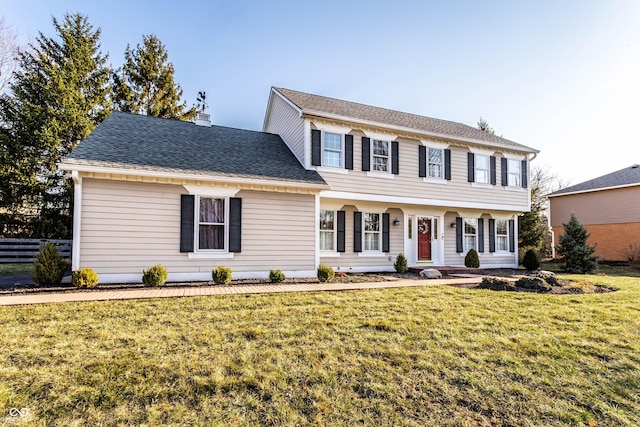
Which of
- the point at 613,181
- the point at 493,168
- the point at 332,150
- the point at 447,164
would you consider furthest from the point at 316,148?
the point at 613,181

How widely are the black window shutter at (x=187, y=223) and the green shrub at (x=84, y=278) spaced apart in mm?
2088

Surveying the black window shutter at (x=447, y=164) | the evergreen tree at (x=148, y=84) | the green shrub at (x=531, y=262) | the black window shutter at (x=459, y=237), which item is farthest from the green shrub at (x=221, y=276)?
the evergreen tree at (x=148, y=84)

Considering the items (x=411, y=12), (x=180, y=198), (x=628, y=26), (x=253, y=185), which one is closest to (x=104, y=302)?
(x=180, y=198)

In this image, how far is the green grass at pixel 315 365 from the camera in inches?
118

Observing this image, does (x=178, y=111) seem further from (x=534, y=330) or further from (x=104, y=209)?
(x=534, y=330)

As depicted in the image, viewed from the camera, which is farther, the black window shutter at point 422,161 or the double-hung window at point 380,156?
the black window shutter at point 422,161

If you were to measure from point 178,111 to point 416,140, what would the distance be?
17823 mm

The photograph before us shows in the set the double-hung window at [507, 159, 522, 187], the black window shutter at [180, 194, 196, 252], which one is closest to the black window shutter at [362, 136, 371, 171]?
the black window shutter at [180, 194, 196, 252]

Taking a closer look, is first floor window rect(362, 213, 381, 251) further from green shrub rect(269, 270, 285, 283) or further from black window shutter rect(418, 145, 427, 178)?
green shrub rect(269, 270, 285, 283)

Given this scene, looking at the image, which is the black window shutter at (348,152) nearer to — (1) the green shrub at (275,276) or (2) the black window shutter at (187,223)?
(1) the green shrub at (275,276)

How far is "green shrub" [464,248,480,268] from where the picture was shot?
46.2 feet

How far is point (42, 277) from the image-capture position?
314 inches

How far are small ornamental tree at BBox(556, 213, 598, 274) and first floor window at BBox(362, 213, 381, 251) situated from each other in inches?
336

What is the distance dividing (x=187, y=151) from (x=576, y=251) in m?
15.8
